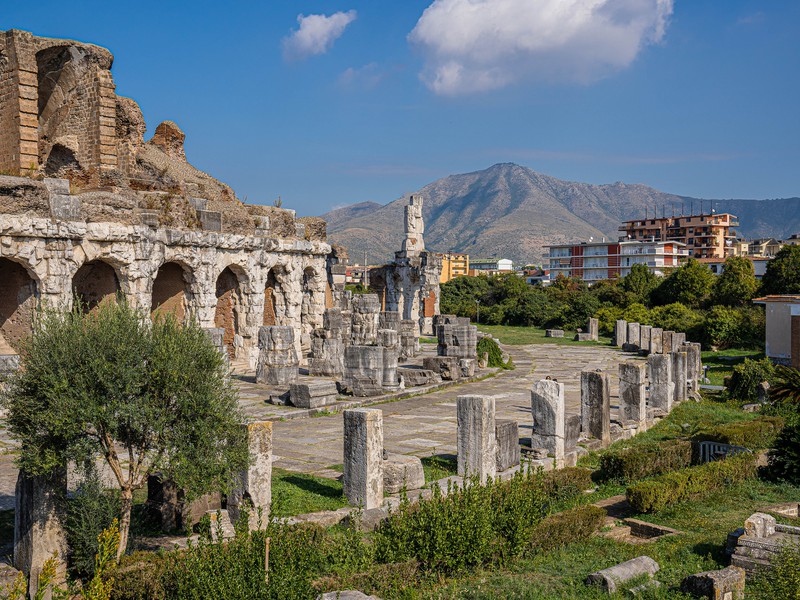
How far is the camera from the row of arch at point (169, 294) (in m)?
18.8

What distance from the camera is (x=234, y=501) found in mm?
8594

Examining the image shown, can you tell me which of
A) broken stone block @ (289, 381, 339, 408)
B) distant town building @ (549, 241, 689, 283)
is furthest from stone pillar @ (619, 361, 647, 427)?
distant town building @ (549, 241, 689, 283)

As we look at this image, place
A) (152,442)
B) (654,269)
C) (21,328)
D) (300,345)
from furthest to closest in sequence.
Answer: (654,269)
(300,345)
(21,328)
(152,442)

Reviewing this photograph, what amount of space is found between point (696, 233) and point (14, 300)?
104 metres

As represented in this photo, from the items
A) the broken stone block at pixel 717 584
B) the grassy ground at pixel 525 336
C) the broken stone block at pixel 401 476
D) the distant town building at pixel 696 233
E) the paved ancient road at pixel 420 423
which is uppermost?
the distant town building at pixel 696 233

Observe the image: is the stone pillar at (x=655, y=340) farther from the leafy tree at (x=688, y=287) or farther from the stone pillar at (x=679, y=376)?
the leafy tree at (x=688, y=287)

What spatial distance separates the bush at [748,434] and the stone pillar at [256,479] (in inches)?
336

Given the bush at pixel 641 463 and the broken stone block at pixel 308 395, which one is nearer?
the bush at pixel 641 463

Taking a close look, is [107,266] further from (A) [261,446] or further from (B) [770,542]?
(B) [770,542]

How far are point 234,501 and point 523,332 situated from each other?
3880 cm

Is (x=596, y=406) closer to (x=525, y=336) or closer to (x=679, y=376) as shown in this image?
(x=679, y=376)

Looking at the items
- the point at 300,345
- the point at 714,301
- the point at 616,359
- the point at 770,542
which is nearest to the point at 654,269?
the point at 714,301

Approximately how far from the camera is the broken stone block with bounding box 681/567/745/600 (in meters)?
7.17

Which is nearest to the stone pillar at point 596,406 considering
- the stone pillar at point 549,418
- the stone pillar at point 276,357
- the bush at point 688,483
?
the stone pillar at point 549,418
